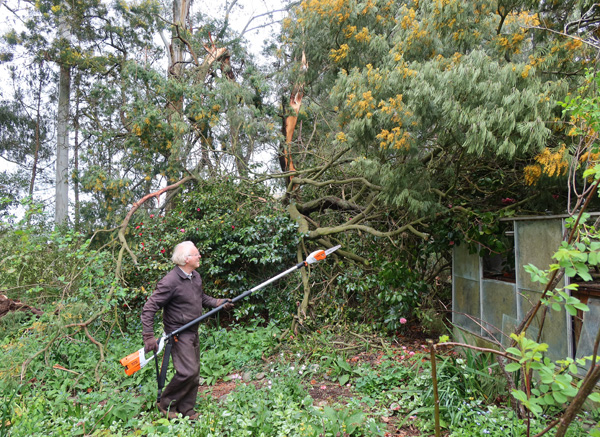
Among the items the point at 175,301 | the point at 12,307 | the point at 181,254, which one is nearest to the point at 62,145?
the point at 12,307

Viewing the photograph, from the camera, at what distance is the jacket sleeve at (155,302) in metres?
3.47

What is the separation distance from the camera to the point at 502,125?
334 centimetres

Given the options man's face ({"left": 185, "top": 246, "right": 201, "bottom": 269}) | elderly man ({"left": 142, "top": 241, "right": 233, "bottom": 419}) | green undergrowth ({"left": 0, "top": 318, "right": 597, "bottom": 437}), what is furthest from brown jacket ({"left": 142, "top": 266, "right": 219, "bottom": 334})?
green undergrowth ({"left": 0, "top": 318, "right": 597, "bottom": 437})

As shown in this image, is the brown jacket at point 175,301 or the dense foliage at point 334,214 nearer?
the dense foliage at point 334,214

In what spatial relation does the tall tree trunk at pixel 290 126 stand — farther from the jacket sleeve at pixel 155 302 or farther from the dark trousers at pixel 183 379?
the dark trousers at pixel 183 379

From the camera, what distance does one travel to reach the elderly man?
3.49 metres

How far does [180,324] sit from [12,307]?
13.6 ft

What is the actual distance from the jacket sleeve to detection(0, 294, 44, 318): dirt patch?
3502 millimetres

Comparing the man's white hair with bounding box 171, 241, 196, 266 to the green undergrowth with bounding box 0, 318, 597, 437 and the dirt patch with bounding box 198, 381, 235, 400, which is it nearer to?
the green undergrowth with bounding box 0, 318, 597, 437

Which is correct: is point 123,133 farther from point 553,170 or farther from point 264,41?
point 553,170

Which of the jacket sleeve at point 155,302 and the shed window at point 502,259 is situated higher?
the shed window at point 502,259

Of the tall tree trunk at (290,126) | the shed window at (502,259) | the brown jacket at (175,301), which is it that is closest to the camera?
the brown jacket at (175,301)

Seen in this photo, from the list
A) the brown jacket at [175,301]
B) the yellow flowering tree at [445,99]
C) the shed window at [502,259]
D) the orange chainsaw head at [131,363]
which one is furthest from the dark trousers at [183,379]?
the shed window at [502,259]

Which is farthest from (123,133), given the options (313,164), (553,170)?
(553,170)
